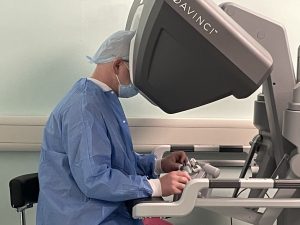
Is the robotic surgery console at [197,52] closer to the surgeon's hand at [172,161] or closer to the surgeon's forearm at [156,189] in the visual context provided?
the surgeon's forearm at [156,189]

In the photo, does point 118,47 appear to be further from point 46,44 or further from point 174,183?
point 46,44

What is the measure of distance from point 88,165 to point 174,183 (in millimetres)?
249

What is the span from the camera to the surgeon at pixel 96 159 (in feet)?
4.10

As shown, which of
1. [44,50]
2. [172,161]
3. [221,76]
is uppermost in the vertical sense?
[221,76]

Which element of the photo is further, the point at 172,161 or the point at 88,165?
the point at 172,161

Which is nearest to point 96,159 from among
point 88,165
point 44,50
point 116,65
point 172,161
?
point 88,165

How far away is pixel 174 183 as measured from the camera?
49.3 inches

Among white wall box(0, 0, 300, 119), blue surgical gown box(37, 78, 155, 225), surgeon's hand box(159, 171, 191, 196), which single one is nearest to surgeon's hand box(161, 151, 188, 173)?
blue surgical gown box(37, 78, 155, 225)

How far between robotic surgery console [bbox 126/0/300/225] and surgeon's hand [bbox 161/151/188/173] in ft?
0.83

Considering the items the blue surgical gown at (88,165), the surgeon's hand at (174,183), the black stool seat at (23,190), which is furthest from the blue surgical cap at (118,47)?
the black stool seat at (23,190)

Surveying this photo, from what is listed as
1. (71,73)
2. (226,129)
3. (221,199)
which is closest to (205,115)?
(226,129)

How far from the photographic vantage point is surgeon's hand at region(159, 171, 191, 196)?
4.09 ft

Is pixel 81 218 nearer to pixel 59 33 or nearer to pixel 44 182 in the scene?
pixel 44 182

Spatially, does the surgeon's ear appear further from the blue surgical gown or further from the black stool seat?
the black stool seat
